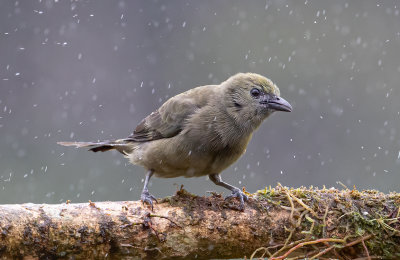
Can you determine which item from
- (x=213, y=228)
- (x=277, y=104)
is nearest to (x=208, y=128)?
(x=277, y=104)

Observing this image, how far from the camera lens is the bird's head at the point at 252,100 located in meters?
4.85

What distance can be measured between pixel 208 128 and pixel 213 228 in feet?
3.42

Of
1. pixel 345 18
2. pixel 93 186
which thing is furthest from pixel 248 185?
pixel 345 18

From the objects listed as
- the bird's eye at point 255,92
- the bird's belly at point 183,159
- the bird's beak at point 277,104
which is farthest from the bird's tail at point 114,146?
the bird's beak at point 277,104

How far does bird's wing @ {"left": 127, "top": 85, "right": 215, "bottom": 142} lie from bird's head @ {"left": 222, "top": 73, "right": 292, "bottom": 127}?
0.66 ft

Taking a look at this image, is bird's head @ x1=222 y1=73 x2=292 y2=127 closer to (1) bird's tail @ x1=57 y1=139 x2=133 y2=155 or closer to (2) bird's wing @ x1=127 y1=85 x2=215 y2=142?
(2) bird's wing @ x1=127 y1=85 x2=215 y2=142

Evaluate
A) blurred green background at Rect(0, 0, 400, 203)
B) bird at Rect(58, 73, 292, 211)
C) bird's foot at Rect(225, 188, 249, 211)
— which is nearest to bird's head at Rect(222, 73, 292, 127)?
bird at Rect(58, 73, 292, 211)

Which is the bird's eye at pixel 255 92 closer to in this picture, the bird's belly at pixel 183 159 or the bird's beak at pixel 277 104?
the bird's beak at pixel 277 104

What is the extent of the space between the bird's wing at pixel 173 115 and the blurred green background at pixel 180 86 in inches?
314

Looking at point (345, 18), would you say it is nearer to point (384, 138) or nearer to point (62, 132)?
point (384, 138)

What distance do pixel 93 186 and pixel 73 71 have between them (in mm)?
4570

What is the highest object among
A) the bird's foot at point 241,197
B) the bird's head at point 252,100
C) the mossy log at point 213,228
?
the bird's head at point 252,100

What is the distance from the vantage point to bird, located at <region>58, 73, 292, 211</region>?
467 centimetres

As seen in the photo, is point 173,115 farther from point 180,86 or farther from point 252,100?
point 180,86
